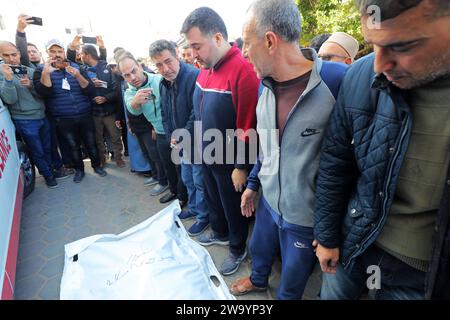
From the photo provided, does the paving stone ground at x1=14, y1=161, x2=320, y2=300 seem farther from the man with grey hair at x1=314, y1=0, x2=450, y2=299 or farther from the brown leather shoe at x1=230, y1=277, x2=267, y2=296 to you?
the man with grey hair at x1=314, y1=0, x2=450, y2=299

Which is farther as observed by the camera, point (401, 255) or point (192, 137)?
point (192, 137)

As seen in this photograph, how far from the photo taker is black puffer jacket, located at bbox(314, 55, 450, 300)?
89 cm

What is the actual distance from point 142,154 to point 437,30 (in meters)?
4.06

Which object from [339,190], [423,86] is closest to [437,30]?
[423,86]

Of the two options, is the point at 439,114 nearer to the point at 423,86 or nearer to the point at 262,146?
the point at 423,86

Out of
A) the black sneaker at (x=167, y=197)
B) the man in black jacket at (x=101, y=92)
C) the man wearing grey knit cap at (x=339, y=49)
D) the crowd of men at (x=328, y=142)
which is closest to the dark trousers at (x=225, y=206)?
the crowd of men at (x=328, y=142)

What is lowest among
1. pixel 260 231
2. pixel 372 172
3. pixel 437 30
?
pixel 260 231

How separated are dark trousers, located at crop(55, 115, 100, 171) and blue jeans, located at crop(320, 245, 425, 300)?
13.5 ft

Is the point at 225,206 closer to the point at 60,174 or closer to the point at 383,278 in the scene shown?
the point at 383,278

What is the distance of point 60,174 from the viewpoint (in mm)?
4418

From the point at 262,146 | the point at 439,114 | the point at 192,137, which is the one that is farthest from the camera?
the point at 192,137

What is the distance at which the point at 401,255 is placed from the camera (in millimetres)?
1021

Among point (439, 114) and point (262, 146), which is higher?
point (439, 114)

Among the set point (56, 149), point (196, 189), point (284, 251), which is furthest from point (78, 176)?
point (284, 251)
